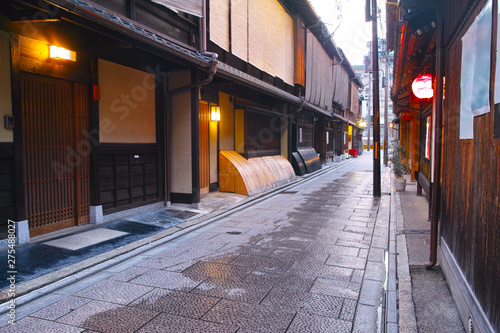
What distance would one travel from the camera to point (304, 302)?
4750 millimetres

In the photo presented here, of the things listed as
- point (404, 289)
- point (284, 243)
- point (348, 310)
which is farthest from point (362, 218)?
point (348, 310)

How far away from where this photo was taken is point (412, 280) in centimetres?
540

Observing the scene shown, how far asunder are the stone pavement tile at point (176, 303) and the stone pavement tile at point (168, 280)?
19 centimetres

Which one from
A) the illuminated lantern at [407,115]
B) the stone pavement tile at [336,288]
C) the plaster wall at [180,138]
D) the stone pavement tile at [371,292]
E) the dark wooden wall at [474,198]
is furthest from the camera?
the illuminated lantern at [407,115]

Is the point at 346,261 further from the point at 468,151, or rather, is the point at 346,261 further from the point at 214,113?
the point at 214,113

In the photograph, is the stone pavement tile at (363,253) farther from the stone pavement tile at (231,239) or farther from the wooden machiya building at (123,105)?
the wooden machiya building at (123,105)

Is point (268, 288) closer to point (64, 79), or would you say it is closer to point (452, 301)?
point (452, 301)

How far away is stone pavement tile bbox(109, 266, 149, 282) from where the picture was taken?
18.5 ft

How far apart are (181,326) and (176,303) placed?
2.11 feet

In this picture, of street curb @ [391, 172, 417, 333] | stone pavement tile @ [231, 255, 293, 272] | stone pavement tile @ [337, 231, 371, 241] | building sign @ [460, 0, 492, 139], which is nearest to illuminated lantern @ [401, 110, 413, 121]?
street curb @ [391, 172, 417, 333]

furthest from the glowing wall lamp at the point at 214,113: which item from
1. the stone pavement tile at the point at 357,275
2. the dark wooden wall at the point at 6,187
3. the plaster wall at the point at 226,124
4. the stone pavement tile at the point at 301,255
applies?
the stone pavement tile at the point at 357,275

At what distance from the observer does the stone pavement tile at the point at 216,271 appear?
5703 millimetres

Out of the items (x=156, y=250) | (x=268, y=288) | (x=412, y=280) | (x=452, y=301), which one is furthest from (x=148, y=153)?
(x=452, y=301)

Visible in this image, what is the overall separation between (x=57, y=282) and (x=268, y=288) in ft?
10.7
